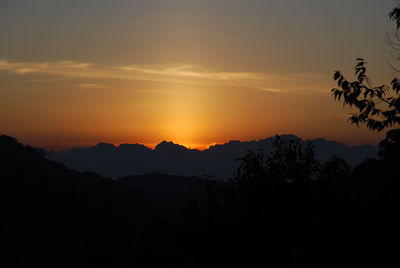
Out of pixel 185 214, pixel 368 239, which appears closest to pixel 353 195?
pixel 368 239

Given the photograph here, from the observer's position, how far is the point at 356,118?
1650cm

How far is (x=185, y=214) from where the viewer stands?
20.3m

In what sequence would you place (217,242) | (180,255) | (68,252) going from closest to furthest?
(217,242) < (180,255) < (68,252)

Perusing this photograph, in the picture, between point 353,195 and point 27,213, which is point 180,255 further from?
point 27,213

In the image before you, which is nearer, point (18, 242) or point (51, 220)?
point (18, 242)

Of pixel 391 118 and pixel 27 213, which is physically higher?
pixel 27 213

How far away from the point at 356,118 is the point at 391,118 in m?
1.16

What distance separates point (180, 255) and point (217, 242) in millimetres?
2451

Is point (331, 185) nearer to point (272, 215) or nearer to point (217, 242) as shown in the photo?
point (272, 215)

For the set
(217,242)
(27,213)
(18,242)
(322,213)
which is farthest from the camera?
(27,213)

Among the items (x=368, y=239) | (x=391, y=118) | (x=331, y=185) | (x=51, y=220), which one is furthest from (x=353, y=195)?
(x=51, y=220)

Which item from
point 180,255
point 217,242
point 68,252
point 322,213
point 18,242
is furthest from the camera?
point 18,242

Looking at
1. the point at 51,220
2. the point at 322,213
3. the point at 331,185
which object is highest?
the point at 51,220

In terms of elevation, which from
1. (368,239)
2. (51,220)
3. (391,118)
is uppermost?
(51,220)
